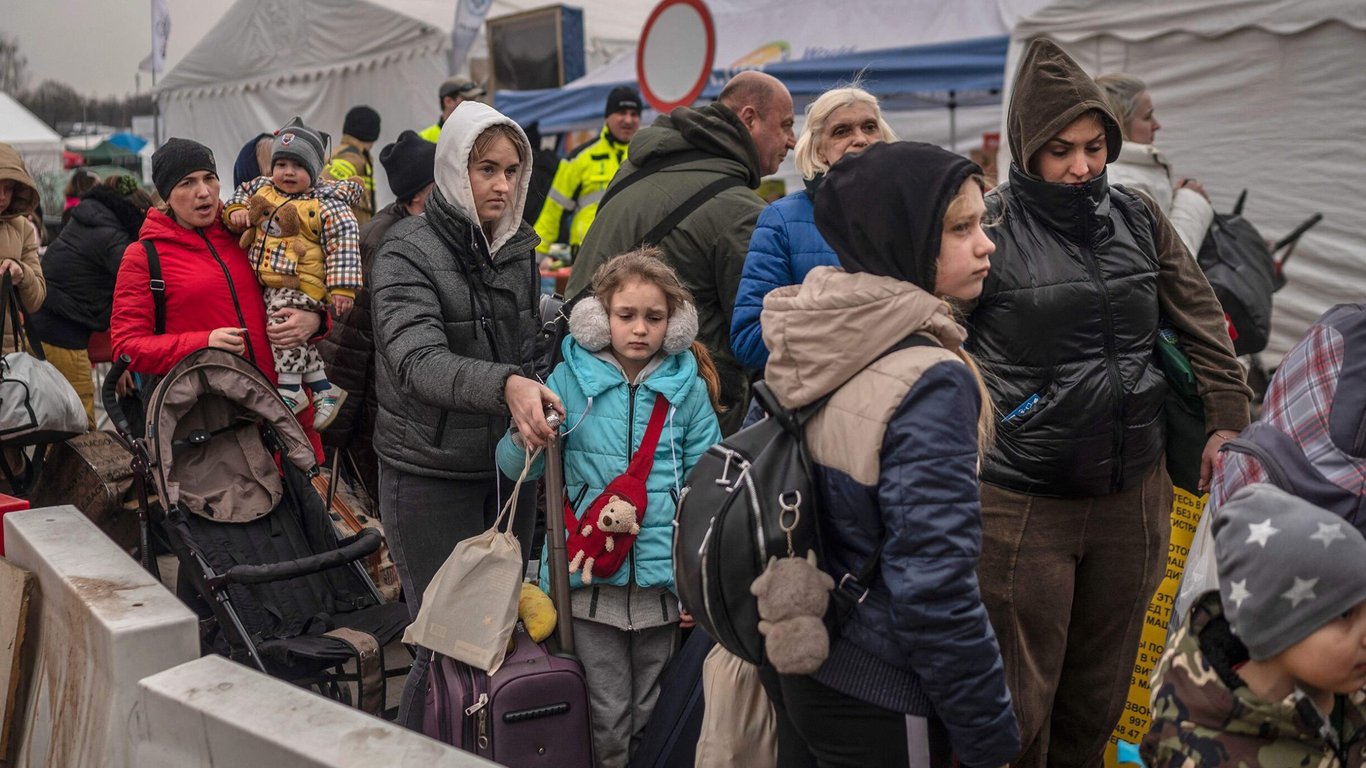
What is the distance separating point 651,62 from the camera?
29.6ft

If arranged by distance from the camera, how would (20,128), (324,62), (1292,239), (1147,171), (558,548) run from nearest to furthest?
(558,548), (1147,171), (1292,239), (20,128), (324,62)

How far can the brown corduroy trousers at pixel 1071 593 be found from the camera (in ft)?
11.9

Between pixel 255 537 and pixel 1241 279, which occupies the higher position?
pixel 1241 279

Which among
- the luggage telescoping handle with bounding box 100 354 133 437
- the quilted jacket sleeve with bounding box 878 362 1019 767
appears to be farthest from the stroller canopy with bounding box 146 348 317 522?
the quilted jacket sleeve with bounding box 878 362 1019 767

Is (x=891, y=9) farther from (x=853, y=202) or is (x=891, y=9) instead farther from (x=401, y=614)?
(x=853, y=202)

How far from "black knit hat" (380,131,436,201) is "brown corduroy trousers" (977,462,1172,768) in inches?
118

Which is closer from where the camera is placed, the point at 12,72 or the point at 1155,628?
the point at 1155,628

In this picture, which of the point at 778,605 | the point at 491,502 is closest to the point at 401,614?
the point at 491,502

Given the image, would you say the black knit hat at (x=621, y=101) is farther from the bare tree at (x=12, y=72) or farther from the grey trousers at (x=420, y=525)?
the bare tree at (x=12, y=72)

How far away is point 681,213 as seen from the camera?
455cm

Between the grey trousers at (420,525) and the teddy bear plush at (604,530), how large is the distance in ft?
1.24

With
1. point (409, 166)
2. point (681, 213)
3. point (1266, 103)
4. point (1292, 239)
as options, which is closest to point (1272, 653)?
point (681, 213)

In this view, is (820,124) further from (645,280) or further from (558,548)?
(558,548)

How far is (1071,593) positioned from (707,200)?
6.01 ft
